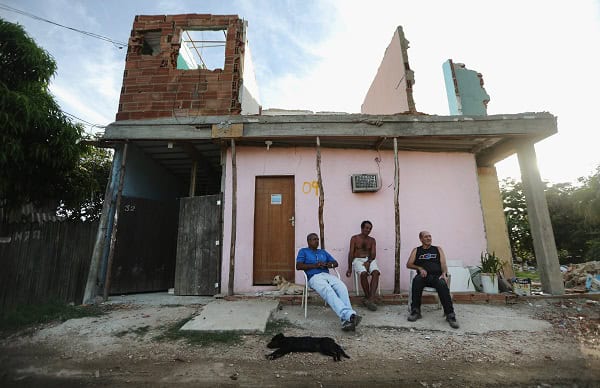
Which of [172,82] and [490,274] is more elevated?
[172,82]

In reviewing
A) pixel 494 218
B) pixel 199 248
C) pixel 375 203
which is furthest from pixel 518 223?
pixel 199 248

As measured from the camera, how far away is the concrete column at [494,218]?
252 inches

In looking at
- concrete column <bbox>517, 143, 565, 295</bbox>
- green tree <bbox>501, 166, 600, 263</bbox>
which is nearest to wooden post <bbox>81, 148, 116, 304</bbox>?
concrete column <bbox>517, 143, 565, 295</bbox>

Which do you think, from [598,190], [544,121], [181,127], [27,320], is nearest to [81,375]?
[27,320]

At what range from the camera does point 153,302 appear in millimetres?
5172

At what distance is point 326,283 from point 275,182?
110 inches

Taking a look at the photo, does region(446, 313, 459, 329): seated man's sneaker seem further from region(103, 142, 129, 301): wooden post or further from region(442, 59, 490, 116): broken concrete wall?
region(103, 142, 129, 301): wooden post

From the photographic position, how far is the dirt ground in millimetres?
2514

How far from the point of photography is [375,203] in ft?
19.5

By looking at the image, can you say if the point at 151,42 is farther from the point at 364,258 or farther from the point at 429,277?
the point at 429,277

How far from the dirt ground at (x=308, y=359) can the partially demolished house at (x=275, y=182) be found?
5.64ft

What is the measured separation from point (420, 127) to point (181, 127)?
16.3 feet

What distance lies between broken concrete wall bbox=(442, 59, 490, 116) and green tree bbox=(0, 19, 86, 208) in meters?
8.67

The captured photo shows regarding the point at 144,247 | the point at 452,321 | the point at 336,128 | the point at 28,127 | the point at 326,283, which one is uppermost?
the point at 336,128
